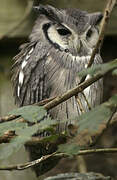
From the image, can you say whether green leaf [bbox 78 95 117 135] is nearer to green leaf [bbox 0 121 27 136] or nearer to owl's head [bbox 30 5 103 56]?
green leaf [bbox 0 121 27 136]

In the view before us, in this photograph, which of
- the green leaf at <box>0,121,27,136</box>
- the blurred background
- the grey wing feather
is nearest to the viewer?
the green leaf at <box>0,121,27,136</box>

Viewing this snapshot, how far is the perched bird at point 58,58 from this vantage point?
2045 mm

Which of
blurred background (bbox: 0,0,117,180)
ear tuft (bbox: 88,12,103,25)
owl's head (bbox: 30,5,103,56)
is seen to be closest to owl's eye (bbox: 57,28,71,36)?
owl's head (bbox: 30,5,103,56)

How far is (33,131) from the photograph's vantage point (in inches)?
29.6

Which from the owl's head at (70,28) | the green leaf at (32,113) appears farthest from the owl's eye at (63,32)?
the green leaf at (32,113)

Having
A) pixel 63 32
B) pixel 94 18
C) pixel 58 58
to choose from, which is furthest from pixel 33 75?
pixel 94 18

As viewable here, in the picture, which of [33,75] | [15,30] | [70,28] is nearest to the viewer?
[70,28]

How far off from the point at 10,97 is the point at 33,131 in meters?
2.27

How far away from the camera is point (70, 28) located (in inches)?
79.4

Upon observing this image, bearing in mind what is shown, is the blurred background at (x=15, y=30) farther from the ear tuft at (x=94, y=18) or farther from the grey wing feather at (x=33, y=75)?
the ear tuft at (x=94, y=18)

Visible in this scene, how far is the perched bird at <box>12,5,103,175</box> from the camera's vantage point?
6.71 ft

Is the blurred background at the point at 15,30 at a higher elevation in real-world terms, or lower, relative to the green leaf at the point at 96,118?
higher

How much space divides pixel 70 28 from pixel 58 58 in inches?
7.9

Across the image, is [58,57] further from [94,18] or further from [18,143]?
[18,143]
